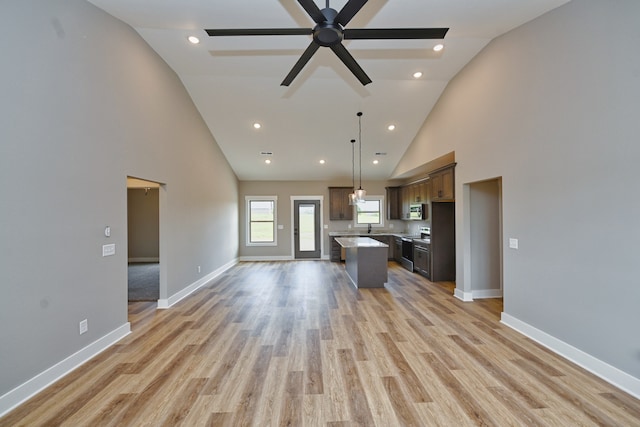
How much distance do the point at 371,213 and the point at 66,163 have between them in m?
7.59

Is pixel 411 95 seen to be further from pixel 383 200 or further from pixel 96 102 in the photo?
pixel 96 102

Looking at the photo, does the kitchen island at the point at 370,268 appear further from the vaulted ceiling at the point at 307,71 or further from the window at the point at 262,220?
the window at the point at 262,220

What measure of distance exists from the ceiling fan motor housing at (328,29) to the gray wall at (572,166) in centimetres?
249

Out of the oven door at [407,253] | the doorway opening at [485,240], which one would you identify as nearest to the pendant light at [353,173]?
the oven door at [407,253]

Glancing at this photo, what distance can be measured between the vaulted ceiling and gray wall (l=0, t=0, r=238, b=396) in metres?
0.54

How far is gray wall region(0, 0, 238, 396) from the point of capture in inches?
78.7

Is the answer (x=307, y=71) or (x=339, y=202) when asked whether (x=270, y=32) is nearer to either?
(x=307, y=71)

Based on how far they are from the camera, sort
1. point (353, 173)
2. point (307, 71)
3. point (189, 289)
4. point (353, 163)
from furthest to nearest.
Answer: point (353, 173), point (353, 163), point (189, 289), point (307, 71)

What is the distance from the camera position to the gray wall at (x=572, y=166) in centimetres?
218

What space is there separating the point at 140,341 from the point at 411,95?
19.4 feet

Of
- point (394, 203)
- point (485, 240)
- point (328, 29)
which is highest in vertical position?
point (328, 29)

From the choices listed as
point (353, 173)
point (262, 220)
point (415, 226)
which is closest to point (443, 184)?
point (415, 226)

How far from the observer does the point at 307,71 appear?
4297 millimetres

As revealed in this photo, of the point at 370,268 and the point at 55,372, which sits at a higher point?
the point at 370,268
